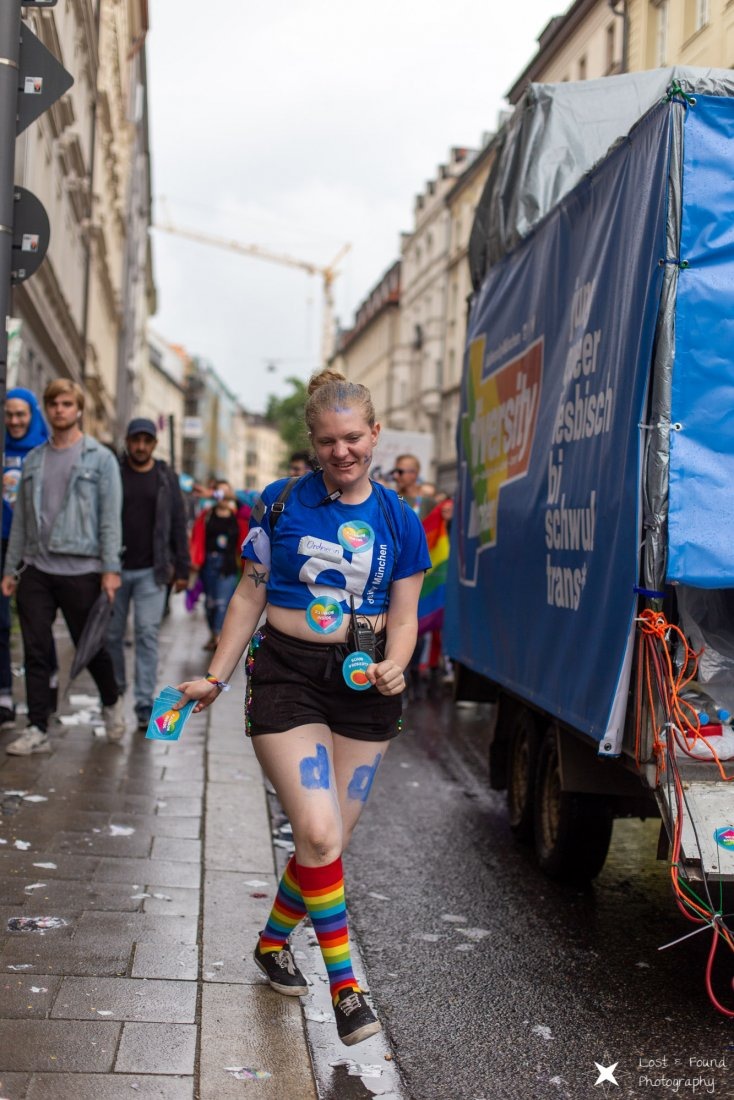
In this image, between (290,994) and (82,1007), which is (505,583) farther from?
(82,1007)

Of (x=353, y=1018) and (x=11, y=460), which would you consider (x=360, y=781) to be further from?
(x=11, y=460)

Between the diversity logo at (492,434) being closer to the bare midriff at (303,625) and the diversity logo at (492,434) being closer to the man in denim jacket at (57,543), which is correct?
the man in denim jacket at (57,543)

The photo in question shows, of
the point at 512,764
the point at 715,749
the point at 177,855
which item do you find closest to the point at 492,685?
the point at 512,764

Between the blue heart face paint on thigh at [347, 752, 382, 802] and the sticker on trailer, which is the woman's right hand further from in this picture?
the sticker on trailer

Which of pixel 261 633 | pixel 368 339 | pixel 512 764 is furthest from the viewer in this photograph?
pixel 368 339

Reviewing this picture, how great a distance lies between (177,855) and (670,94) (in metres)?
3.50

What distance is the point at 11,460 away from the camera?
8789 millimetres

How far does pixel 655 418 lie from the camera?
444 cm

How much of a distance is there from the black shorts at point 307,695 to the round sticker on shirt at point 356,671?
2.9 inches

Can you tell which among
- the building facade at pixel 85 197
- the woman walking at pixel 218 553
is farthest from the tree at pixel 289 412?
the woman walking at pixel 218 553

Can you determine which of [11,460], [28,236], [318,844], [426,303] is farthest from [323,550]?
[426,303]

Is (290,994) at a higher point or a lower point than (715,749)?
lower

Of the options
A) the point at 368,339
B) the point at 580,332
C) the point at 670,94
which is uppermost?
the point at 368,339

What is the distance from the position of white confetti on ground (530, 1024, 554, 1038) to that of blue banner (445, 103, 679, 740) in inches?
38.5
